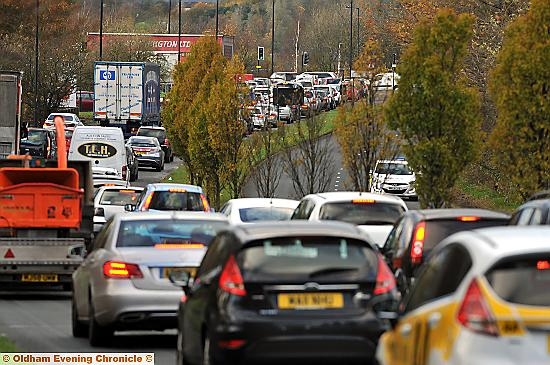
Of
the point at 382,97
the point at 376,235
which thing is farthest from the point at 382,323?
the point at 382,97

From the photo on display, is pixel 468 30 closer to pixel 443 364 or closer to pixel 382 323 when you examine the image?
pixel 382 323

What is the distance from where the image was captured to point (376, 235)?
20.9 m

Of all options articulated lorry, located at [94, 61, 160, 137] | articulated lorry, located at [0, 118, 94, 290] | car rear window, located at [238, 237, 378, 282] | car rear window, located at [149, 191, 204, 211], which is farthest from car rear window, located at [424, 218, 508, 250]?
articulated lorry, located at [94, 61, 160, 137]

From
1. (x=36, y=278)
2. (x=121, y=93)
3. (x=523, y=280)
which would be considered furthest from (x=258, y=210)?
(x=121, y=93)

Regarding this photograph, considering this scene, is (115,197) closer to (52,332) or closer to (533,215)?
(52,332)

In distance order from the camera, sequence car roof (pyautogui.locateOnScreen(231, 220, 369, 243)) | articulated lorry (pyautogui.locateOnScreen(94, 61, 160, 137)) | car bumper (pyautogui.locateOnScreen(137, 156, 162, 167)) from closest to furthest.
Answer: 1. car roof (pyautogui.locateOnScreen(231, 220, 369, 243))
2. car bumper (pyautogui.locateOnScreen(137, 156, 162, 167))
3. articulated lorry (pyautogui.locateOnScreen(94, 61, 160, 137))

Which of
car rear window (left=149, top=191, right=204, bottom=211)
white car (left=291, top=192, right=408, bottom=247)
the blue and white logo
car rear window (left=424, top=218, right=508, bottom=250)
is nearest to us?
car rear window (left=424, top=218, right=508, bottom=250)

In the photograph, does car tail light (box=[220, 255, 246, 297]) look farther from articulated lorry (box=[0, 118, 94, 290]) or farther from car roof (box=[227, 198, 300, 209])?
car roof (box=[227, 198, 300, 209])

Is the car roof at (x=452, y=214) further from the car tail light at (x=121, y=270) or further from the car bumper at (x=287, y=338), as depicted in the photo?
the car bumper at (x=287, y=338)

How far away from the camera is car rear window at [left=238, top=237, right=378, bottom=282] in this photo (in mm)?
11076

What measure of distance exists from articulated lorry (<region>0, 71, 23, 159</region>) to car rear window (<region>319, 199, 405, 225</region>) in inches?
653

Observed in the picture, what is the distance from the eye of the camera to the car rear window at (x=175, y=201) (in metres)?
26.1

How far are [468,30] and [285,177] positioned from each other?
31104 millimetres

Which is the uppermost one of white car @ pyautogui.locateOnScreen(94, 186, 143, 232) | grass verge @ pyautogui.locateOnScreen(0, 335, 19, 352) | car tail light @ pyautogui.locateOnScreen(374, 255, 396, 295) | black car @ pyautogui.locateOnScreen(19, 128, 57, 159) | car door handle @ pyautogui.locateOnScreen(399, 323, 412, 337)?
car door handle @ pyautogui.locateOnScreen(399, 323, 412, 337)
